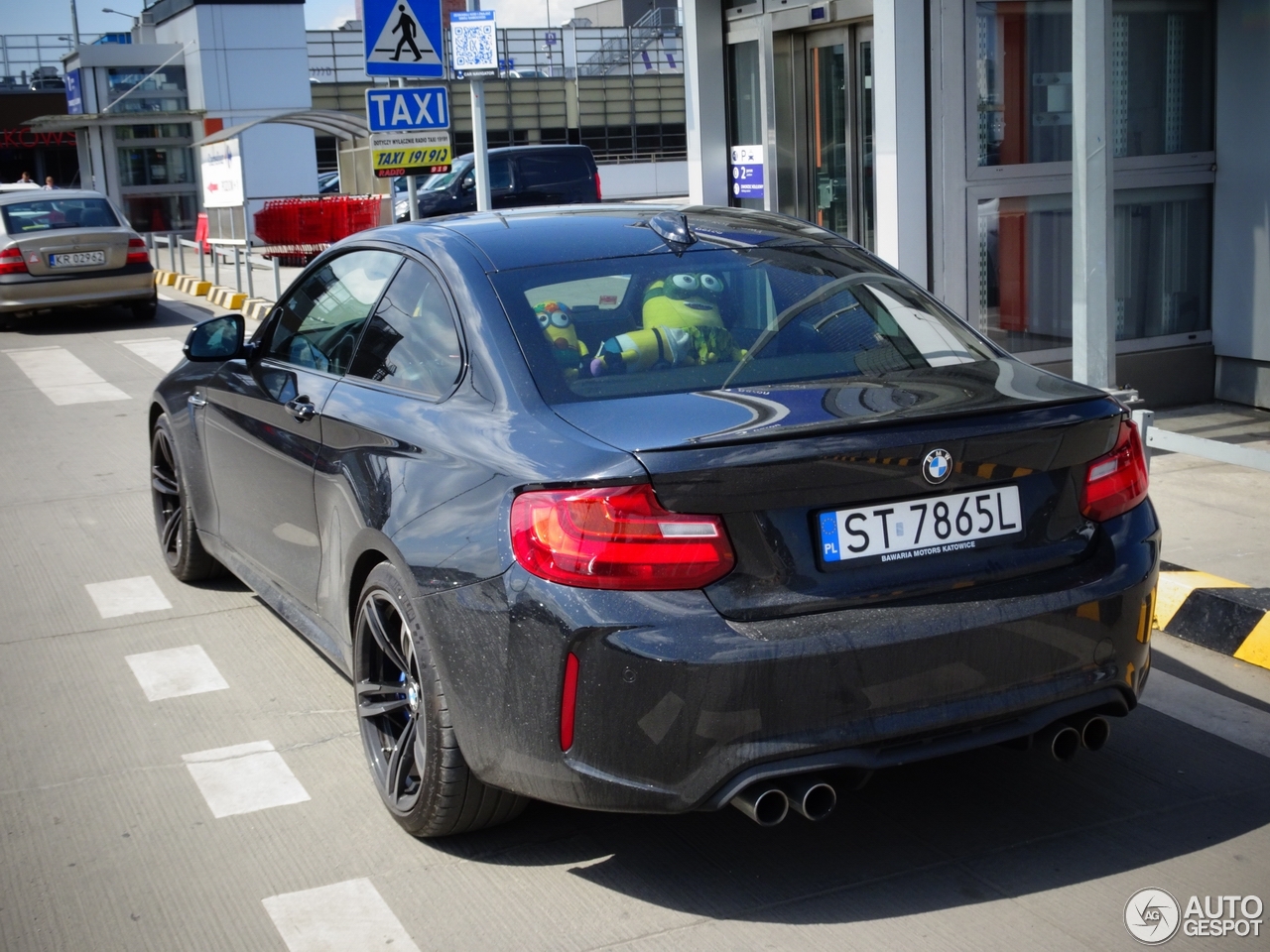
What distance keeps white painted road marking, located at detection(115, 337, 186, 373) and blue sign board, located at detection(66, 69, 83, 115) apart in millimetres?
23623

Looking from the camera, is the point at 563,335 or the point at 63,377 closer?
the point at 563,335

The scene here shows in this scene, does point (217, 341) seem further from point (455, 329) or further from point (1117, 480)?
point (1117, 480)

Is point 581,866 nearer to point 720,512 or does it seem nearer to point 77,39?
point 720,512

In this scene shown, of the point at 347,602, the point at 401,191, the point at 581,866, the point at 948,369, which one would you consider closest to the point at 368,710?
the point at 347,602

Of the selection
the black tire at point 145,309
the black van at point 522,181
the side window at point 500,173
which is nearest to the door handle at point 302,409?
the black tire at point 145,309

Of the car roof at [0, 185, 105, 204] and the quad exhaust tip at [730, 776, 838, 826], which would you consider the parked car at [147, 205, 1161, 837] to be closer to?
the quad exhaust tip at [730, 776, 838, 826]

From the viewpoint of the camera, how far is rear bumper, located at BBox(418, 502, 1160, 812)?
3051 mm

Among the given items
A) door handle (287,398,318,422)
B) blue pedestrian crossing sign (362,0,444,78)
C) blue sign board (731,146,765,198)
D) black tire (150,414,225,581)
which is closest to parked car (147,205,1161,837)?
door handle (287,398,318,422)

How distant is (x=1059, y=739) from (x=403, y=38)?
924 centimetres

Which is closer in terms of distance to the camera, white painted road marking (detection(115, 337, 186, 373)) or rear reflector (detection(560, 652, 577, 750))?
rear reflector (detection(560, 652, 577, 750))

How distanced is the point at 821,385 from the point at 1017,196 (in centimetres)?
628

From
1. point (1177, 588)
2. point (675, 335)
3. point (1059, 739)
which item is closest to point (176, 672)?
point (675, 335)

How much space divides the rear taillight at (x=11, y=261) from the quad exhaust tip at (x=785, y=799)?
15848 mm

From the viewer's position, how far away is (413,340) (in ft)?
13.4
